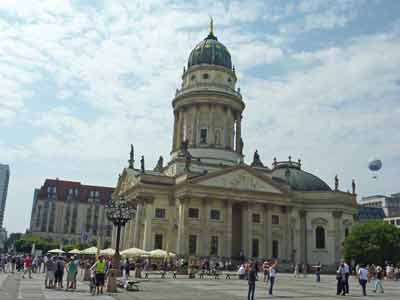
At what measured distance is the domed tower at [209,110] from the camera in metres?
72.2

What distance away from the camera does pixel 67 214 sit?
123 meters

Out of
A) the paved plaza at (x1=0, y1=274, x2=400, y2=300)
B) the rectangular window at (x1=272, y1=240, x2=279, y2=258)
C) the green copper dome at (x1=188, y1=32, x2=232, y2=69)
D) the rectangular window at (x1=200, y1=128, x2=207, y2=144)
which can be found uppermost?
the green copper dome at (x1=188, y1=32, x2=232, y2=69)

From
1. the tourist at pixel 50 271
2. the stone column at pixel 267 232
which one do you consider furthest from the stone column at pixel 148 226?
the tourist at pixel 50 271

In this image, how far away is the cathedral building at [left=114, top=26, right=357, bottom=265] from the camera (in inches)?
2376

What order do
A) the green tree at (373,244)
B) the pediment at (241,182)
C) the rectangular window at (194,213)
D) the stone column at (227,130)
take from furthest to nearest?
1. the stone column at (227,130)
2. the pediment at (241,182)
3. the rectangular window at (194,213)
4. the green tree at (373,244)

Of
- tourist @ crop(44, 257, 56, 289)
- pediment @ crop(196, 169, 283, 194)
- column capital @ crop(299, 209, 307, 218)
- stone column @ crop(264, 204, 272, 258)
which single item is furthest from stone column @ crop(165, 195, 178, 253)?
tourist @ crop(44, 257, 56, 289)

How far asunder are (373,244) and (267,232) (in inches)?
561

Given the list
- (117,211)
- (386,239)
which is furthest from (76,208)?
(117,211)

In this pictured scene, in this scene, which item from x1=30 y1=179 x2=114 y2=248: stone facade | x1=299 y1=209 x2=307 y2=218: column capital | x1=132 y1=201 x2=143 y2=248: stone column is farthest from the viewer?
x1=30 y1=179 x2=114 y2=248: stone facade

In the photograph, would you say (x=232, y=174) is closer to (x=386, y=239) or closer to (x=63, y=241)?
(x=386, y=239)

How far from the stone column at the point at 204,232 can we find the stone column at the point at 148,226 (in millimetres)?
6933

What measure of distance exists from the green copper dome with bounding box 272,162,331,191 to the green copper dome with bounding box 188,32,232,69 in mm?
21361

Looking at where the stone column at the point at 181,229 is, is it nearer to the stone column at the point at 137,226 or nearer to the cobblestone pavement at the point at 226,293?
the stone column at the point at 137,226

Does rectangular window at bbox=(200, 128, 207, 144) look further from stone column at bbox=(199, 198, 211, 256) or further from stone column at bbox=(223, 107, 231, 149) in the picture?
stone column at bbox=(199, 198, 211, 256)
